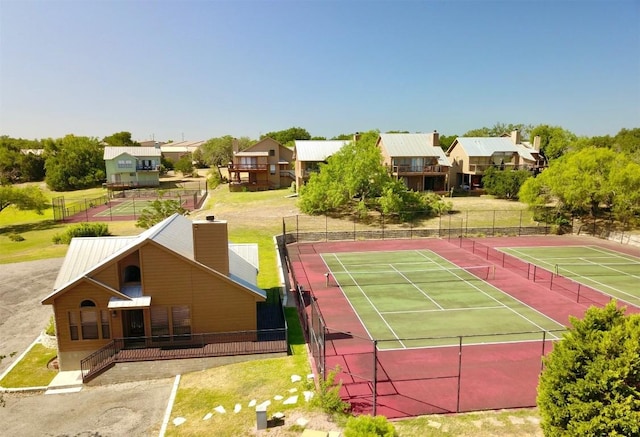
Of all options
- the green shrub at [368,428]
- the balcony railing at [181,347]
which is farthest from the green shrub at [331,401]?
the balcony railing at [181,347]

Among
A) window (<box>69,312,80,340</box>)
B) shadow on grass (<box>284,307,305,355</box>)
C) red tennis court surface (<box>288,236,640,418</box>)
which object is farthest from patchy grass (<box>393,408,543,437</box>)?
window (<box>69,312,80,340</box>)

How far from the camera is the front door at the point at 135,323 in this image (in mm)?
19828

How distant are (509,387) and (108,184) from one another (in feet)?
255

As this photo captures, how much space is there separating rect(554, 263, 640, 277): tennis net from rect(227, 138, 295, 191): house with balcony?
48644 mm

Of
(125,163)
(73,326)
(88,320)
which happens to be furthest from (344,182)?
(125,163)

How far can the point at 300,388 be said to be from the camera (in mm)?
15945

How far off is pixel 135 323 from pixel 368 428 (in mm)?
12816

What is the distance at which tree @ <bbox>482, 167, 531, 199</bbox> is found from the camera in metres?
60.6

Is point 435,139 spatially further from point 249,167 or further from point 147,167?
point 147,167

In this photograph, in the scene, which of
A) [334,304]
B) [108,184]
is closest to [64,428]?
[334,304]

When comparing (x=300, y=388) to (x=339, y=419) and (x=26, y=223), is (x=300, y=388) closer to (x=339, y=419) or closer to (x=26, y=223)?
(x=339, y=419)

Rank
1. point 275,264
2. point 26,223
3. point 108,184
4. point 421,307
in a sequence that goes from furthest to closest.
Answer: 1. point 108,184
2. point 26,223
3. point 275,264
4. point 421,307

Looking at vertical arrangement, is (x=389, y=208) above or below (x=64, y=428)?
above

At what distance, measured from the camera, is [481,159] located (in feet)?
221
